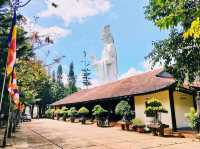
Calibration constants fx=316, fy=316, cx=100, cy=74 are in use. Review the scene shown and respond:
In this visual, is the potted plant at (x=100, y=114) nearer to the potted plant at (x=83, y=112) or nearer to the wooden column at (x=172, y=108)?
the potted plant at (x=83, y=112)

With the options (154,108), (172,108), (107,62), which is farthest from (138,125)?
(107,62)

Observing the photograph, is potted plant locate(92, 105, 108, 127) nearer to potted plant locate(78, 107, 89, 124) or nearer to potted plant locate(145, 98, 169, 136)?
potted plant locate(78, 107, 89, 124)

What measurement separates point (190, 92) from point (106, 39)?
43672mm

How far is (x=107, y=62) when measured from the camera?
61906mm

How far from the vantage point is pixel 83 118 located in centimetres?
3559

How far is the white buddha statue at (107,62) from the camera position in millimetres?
61188

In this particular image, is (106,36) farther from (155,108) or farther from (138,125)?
(155,108)

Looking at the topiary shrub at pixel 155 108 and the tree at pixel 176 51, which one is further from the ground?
the tree at pixel 176 51

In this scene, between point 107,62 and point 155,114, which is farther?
point 107,62

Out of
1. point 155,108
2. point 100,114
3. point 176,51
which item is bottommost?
point 100,114

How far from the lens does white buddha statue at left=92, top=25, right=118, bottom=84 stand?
61.2 meters

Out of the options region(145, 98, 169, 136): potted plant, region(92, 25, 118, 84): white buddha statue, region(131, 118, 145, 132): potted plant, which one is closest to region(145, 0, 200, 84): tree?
region(145, 98, 169, 136): potted plant

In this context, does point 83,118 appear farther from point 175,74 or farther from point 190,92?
point 175,74

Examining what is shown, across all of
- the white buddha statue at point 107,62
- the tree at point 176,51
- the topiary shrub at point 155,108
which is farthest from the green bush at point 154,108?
the white buddha statue at point 107,62
